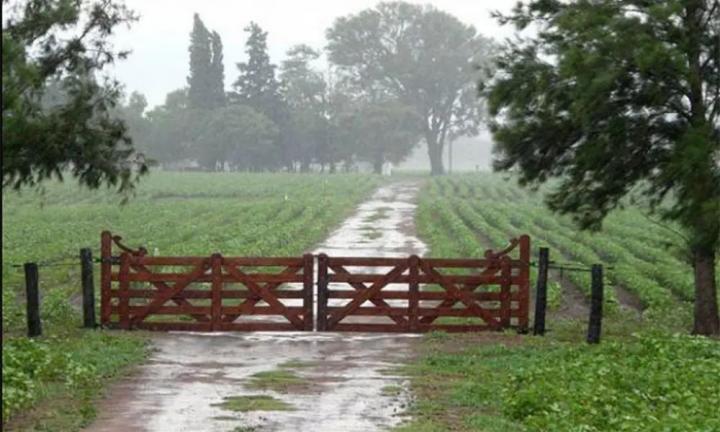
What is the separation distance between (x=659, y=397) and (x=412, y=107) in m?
117

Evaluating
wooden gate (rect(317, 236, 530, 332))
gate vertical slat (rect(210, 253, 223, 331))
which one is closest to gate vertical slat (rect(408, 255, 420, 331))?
wooden gate (rect(317, 236, 530, 332))

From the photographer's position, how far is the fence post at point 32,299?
19.7m

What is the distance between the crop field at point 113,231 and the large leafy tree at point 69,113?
2630 mm

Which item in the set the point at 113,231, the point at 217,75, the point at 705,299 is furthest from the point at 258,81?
the point at 705,299

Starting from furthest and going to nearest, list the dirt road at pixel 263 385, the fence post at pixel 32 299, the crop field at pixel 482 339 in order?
the fence post at pixel 32 299 → the crop field at pixel 482 339 → the dirt road at pixel 263 385

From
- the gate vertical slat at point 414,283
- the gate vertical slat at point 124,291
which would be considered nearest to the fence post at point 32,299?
the gate vertical slat at point 124,291

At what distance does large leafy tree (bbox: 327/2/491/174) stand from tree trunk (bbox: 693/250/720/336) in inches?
4278

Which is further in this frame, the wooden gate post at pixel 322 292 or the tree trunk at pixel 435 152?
the tree trunk at pixel 435 152

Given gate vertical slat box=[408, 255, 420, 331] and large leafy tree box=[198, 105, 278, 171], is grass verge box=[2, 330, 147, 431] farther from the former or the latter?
large leafy tree box=[198, 105, 278, 171]

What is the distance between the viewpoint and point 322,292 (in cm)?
2106

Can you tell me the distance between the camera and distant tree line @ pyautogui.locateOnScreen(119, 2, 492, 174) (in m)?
122

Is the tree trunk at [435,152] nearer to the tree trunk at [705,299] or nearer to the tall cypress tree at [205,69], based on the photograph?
the tall cypress tree at [205,69]

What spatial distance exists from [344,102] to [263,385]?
122 meters

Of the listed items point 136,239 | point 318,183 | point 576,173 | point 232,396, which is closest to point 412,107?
point 318,183
